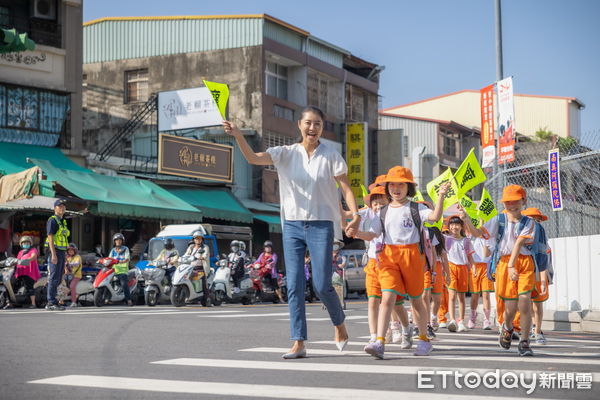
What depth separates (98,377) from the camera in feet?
19.8

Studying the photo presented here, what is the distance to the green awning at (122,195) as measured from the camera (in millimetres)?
24609

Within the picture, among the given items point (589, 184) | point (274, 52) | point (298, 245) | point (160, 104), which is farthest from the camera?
point (274, 52)

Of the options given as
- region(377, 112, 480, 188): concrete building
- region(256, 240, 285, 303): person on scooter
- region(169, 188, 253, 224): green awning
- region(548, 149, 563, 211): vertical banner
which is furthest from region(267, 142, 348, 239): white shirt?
region(377, 112, 480, 188): concrete building

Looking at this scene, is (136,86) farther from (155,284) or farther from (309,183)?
(309,183)

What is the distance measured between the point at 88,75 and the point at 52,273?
82.0 ft

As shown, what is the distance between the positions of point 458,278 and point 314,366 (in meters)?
6.42

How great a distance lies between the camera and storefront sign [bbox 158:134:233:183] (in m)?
30.2

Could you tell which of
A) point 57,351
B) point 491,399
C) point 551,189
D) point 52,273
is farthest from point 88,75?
point 491,399

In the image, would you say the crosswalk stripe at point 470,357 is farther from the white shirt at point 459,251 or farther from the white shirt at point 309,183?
the white shirt at point 459,251

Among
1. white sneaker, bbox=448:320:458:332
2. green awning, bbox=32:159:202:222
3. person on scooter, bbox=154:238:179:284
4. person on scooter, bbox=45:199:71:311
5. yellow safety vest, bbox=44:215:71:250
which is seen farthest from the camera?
green awning, bbox=32:159:202:222

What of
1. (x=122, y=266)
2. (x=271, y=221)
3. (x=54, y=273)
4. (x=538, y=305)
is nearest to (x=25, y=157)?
(x=122, y=266)

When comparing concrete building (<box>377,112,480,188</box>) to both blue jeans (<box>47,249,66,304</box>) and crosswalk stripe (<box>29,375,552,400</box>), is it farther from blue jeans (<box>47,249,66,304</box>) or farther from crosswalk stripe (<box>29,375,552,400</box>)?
crosswalk stripe (<box>29,375,552,400</box>)

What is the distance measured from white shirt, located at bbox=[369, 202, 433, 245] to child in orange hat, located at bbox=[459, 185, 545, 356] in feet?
2.42

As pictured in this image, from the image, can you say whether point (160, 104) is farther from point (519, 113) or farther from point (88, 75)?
point (519, 113)
